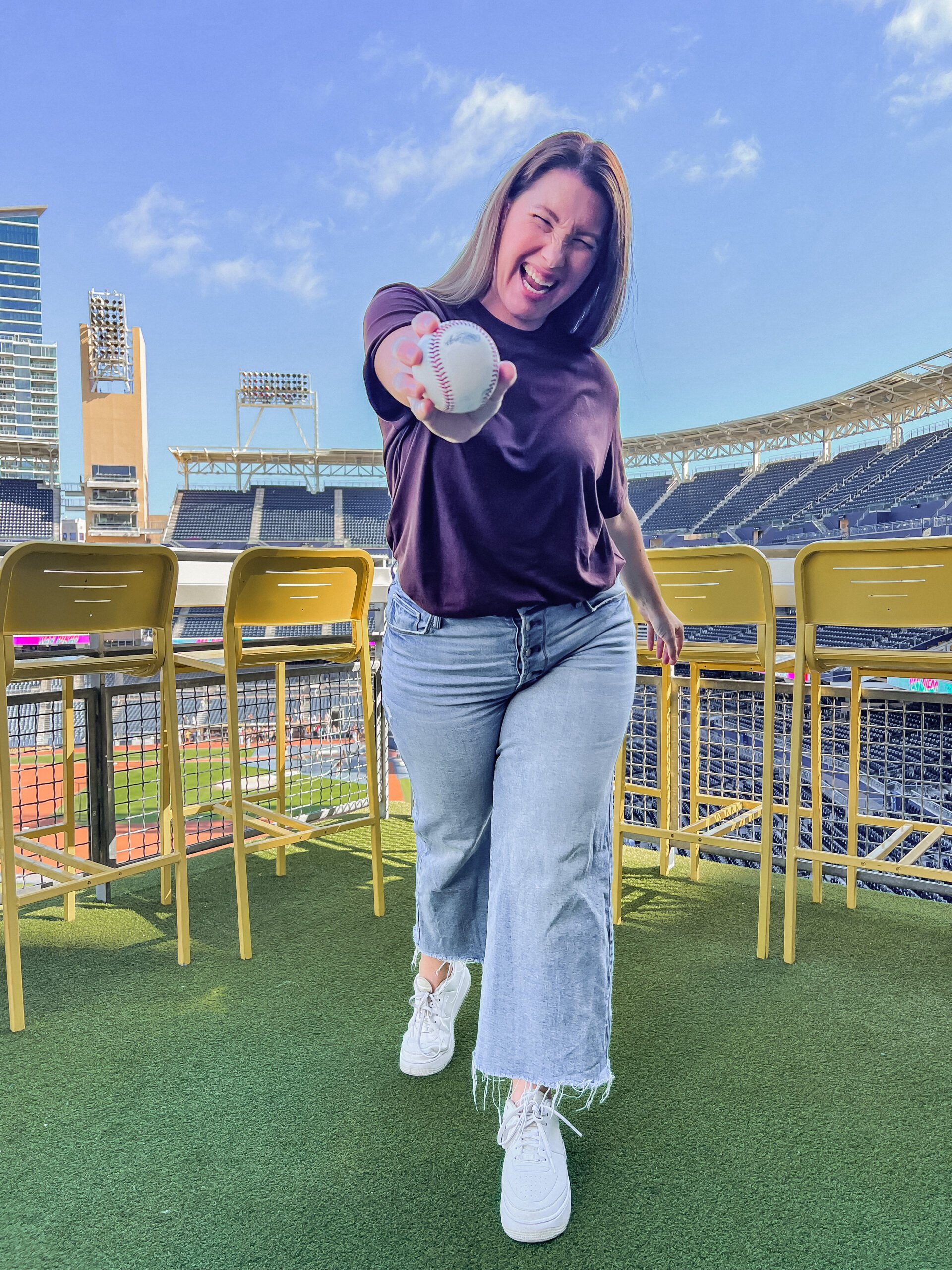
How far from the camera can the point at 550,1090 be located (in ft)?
3.02

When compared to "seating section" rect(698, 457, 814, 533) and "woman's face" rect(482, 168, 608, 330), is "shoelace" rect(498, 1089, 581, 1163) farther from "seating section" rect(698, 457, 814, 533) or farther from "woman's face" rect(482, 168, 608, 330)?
"seating section" rect(698, 457, 814, 533)

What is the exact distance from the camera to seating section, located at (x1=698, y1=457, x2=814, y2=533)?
21.2 meters

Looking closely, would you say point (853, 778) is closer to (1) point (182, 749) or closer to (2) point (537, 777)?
(2) point (537, 777)

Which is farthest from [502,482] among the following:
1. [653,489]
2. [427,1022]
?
[653,489]

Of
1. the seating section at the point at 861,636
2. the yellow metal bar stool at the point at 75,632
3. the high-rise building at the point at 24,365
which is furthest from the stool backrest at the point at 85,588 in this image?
the high-rise building at the point at 24,365

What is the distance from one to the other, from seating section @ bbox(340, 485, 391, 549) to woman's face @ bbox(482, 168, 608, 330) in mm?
24839

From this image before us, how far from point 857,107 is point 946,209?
621 centimetres

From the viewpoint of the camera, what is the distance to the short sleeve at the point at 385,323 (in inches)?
30.5

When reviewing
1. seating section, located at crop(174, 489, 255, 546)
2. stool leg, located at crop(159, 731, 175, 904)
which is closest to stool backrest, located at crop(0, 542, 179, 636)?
stool leg, located at crop(159, 731, 175, 904)

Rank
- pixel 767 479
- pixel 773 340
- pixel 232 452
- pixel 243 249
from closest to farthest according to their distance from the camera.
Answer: pixel 767 479 < pixel 232 452 < pixel 773 340 < pixel 243 249

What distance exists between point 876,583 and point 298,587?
48.7 inches

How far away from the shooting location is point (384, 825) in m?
2.70

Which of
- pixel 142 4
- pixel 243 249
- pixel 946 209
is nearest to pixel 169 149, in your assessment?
pixel 243 249

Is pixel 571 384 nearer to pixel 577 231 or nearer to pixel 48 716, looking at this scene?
pixel 577 231
